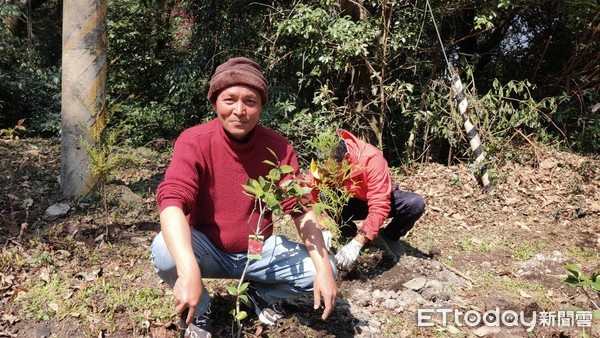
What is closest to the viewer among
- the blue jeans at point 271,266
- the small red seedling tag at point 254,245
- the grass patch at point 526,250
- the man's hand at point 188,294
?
the man's hand at point 188,294

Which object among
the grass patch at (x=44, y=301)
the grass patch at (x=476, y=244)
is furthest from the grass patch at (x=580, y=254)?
the grass patch at (x=44, y=301)

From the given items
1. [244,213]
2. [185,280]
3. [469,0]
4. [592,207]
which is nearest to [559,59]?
[469,0]

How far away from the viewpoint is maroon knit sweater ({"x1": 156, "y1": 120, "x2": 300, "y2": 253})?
6.80 ft

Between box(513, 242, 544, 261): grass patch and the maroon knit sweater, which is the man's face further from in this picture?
box(513, 242, 544, 261): grass patch

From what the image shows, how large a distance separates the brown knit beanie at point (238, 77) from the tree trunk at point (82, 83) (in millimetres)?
1632

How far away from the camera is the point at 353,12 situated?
568cm

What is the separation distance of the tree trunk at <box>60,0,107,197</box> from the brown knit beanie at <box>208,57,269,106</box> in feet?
5.35

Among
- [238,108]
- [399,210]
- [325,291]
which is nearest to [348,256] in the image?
[399,210]

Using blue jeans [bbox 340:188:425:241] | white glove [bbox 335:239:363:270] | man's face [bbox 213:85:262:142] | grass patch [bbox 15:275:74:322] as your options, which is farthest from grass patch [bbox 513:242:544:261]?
grass patch [bbox 15:275:74:322]

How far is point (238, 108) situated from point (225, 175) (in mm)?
331

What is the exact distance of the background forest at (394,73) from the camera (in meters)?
5.51

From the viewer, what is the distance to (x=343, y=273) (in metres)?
3.07

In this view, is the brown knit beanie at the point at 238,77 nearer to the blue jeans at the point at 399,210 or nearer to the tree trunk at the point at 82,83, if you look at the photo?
the blue jeans at the point at 399,210

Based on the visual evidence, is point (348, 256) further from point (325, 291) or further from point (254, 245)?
point (254, 245)
